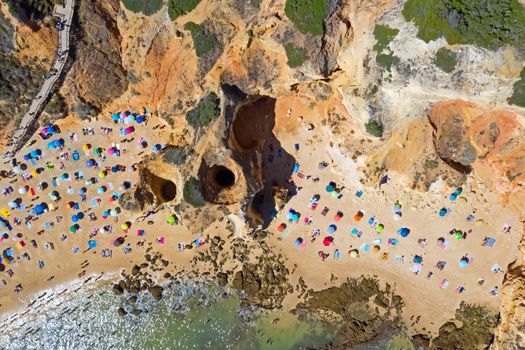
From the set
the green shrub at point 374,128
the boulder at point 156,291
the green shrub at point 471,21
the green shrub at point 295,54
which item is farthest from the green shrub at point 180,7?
the boulder at point 156,291

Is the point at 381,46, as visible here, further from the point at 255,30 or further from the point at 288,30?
the point at 255,30

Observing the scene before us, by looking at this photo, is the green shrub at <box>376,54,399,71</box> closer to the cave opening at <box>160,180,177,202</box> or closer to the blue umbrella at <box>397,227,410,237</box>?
the blue umbrella at <box>397,227,410,237</box>

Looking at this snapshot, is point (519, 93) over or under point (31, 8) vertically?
over

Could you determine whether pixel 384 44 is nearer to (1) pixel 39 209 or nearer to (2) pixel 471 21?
(2) pixel 471 21

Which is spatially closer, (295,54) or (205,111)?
(295,54)

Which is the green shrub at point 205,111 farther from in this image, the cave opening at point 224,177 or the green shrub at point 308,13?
the green shrub at point 308,13

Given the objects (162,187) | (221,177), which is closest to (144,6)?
(221,177)

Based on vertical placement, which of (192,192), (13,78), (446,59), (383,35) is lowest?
(192,192)

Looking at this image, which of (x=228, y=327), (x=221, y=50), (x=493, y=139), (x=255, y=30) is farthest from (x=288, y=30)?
(x=228, y=327)
